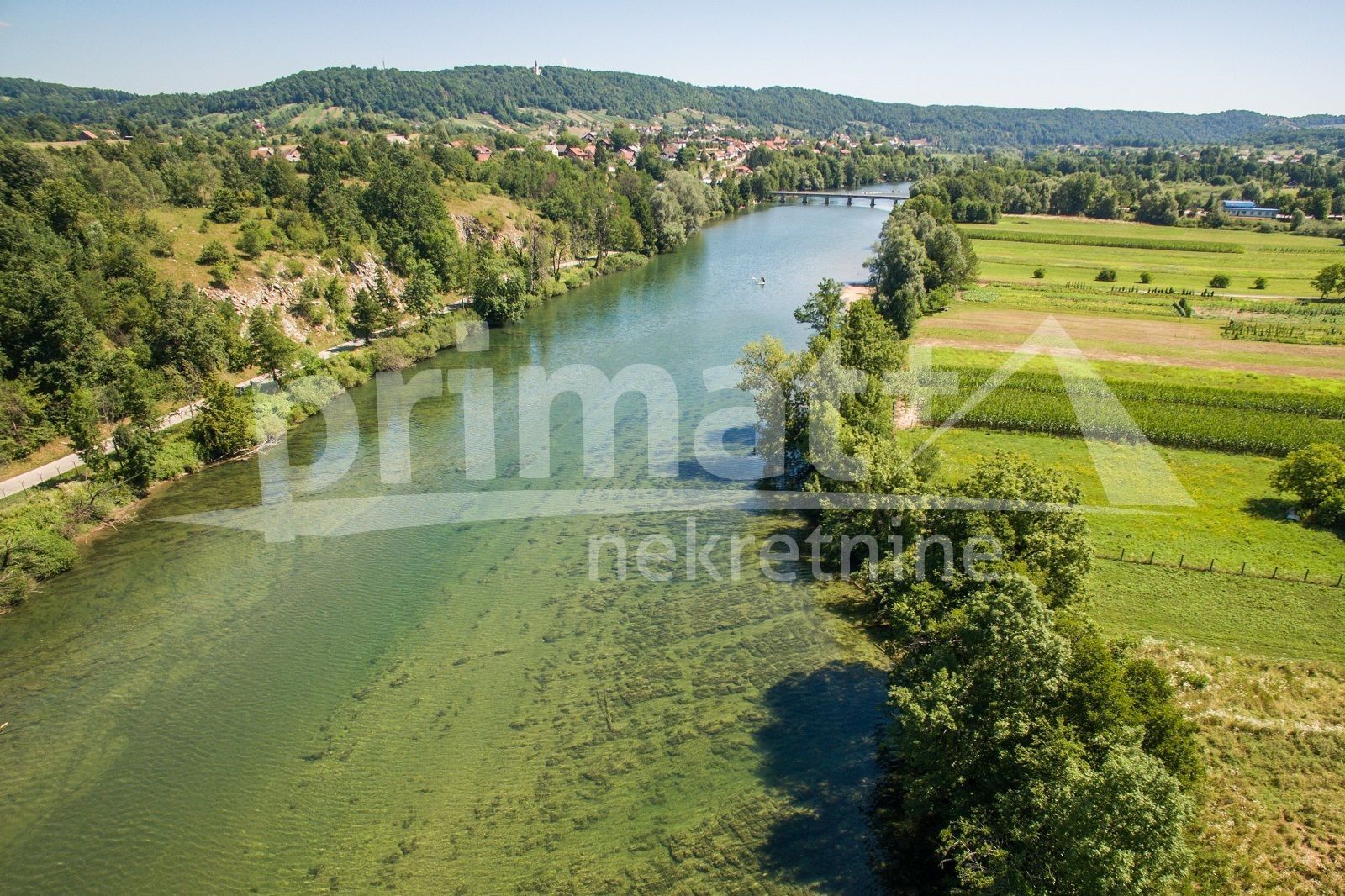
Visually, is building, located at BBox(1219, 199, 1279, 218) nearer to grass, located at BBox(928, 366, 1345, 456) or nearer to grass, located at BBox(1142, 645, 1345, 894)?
grass, located at BBox(928, 366, 1345, 456)

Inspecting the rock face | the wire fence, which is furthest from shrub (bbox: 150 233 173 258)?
the wire fence

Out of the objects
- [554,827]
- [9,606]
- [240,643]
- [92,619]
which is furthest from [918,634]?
[9,606]

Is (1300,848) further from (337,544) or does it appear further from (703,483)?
(337,544)

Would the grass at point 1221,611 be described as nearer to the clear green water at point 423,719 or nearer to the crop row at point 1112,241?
the clear green water at point 423,719

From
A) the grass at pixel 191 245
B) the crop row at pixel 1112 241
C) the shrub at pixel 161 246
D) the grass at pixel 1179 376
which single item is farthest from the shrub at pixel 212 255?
the crop row at pixel 1112 241

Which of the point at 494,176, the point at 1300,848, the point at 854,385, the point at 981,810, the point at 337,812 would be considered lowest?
the point at 337,812

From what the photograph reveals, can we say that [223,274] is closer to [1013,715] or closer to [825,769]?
[825,769]
